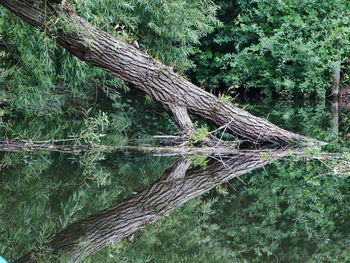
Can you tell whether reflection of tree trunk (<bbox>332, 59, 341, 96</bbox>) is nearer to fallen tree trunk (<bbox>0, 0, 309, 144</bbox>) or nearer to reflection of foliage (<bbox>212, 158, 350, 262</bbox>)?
fallen tree trunk (<bbox>0, 0, 309, 144</bbox>)

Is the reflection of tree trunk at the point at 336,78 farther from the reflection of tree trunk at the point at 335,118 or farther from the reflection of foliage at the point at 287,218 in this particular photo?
the reflection of foliage at the point at 287,218

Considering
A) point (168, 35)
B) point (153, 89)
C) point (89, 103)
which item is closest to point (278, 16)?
point (168, 35)

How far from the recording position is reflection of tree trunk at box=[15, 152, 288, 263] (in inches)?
148

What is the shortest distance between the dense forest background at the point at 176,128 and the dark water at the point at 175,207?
16 mm

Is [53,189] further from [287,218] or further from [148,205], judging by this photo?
[287,218]

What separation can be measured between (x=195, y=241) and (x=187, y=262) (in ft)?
1.48

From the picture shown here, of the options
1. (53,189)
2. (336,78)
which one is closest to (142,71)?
(53,189)

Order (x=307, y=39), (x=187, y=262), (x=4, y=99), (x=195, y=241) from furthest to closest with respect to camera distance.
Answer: (x=307, y=39)
(x=4, y=99)
(x=195, y=241)
(x=187, y=262)

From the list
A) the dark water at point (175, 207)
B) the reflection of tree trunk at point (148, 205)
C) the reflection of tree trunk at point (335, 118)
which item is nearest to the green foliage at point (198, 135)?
the dark water at point (175, 207)

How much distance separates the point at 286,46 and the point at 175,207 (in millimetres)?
10159

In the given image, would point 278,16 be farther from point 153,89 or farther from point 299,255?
point 299,255

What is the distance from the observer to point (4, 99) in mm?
7898

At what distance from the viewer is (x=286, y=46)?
14.1 metres

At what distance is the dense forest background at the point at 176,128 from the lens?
155 inches
